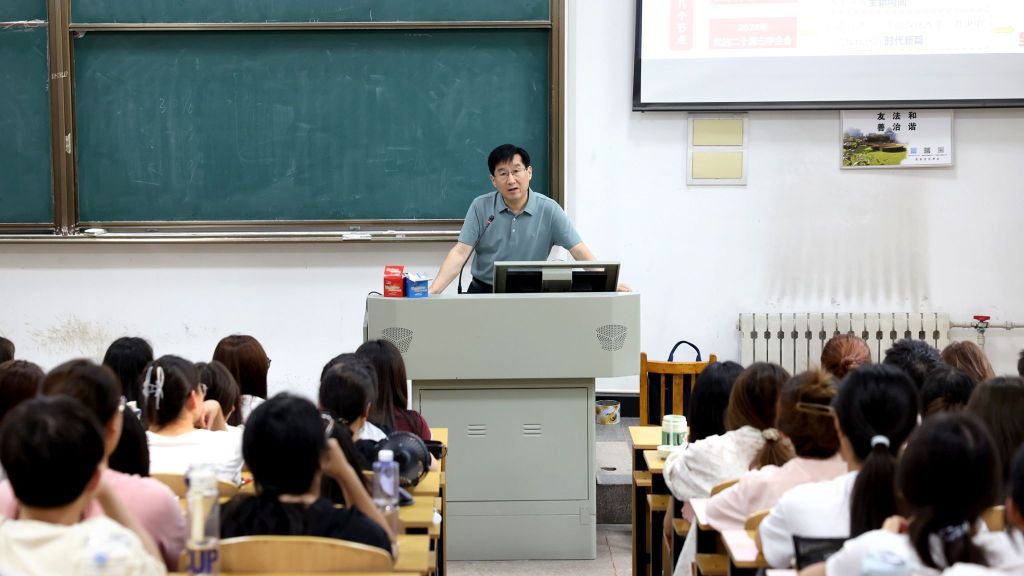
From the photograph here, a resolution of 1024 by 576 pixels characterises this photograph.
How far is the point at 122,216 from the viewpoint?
5.68 m

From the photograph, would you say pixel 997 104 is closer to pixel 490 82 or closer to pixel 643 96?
pixel 643 96

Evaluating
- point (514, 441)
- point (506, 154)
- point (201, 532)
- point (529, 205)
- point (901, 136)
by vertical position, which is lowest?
point (514, 441)

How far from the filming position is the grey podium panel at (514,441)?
152 inches

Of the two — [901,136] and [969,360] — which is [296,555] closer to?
[969,360]

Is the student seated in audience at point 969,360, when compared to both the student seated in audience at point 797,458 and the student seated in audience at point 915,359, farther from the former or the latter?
the student seated in audience at point 797,458

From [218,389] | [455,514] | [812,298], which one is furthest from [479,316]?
[812,298]

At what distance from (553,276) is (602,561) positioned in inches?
41.9

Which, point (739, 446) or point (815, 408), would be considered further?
point (739, 446)

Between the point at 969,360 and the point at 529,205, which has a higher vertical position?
the point at 529,205

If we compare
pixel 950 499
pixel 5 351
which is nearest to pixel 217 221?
pixel 5 351

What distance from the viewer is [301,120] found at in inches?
221

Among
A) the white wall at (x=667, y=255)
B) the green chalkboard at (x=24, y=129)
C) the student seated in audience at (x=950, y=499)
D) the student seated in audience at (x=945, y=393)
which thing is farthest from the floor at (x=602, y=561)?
the green chalkboard at (x=24, y=129)

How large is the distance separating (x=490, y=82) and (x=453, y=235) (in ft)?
2.67

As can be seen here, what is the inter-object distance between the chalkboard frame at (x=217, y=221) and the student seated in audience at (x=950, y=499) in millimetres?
4011
